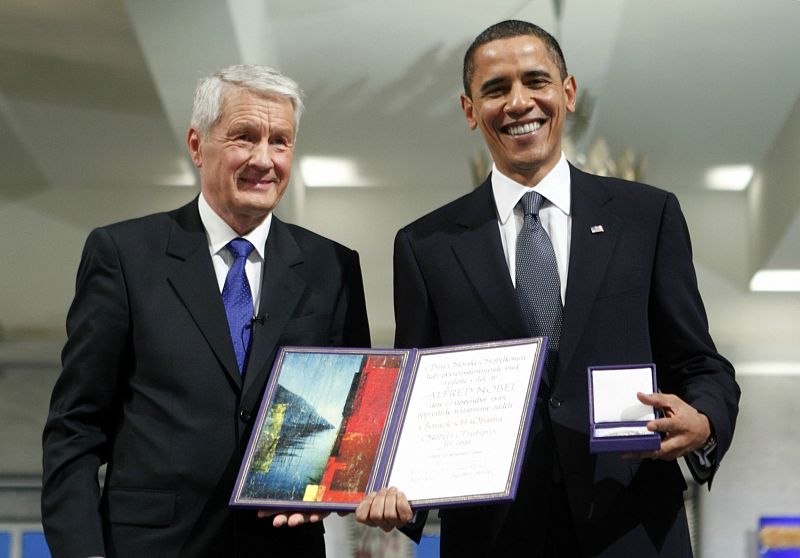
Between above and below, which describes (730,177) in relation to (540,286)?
above

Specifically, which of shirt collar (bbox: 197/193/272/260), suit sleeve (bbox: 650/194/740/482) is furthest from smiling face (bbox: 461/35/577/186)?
shirt collar (bbox: 197/193/272/260)

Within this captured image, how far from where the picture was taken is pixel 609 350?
1.93 meters

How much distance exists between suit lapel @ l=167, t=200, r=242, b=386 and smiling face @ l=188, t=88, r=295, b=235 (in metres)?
0.08

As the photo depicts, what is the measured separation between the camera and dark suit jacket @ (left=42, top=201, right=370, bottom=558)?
78.4 inches

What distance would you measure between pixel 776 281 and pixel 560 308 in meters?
3.97

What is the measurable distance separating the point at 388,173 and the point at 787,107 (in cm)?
194

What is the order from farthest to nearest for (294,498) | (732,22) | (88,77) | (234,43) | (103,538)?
(88,77) → (732,22) → (234,43) → (103,538) → (294,498)

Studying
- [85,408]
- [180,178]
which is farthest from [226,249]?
[180,178]

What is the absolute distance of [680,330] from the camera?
77.0 inches

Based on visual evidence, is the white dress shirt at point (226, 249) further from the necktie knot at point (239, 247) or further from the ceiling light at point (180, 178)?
the ceiling light at point (180, 178)

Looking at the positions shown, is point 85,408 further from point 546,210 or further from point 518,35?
point 518,35

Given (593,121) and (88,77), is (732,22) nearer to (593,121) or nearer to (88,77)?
(593,121)

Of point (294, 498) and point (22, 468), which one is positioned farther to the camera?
point (22, 468)

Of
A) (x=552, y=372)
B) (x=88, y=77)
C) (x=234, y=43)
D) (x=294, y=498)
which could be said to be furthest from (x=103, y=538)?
(x=88, y=77)
